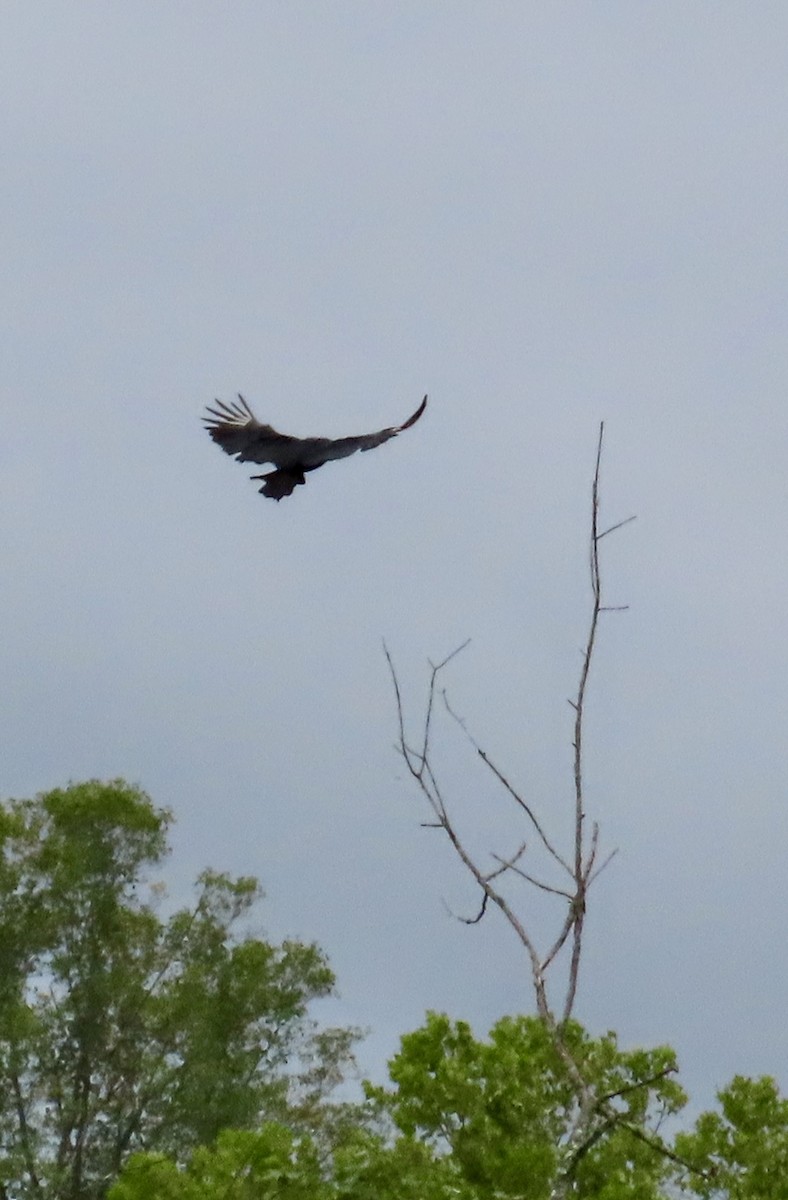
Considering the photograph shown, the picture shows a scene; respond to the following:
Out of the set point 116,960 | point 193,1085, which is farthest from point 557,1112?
point 116,960

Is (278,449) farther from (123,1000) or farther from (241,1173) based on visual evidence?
(123,1000)

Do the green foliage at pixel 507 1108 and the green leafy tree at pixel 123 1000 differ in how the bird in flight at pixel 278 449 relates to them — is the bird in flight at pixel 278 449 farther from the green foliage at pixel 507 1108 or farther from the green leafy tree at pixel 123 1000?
the green leafy tree at pixel 123 1000

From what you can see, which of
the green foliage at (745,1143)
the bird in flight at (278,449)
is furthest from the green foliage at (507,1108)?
the bird in flight at (278,449)

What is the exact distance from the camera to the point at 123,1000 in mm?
29922

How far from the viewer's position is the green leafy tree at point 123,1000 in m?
28.9

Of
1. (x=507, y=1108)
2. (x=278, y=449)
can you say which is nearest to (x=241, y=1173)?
(x=507, y=1108)

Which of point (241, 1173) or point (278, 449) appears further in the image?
point (241, 1173)

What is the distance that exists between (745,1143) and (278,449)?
12890mm

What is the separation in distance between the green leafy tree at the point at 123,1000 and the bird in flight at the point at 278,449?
20.1 metres

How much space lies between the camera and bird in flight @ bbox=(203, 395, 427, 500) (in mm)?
9867

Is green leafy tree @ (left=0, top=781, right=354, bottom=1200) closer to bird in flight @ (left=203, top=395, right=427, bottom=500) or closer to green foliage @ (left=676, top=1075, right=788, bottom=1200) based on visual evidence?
green foliage @ (left=676, top=1075, right=788, bottom=1200)

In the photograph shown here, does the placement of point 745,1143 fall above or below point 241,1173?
above

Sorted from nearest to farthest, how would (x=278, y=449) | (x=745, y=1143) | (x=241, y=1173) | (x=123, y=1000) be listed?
1. (x=278, y=449)
2. (x=241, y=1173)
3. (x=745, y=1143)
4. (x=123, y=1000)

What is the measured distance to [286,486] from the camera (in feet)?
32.6
